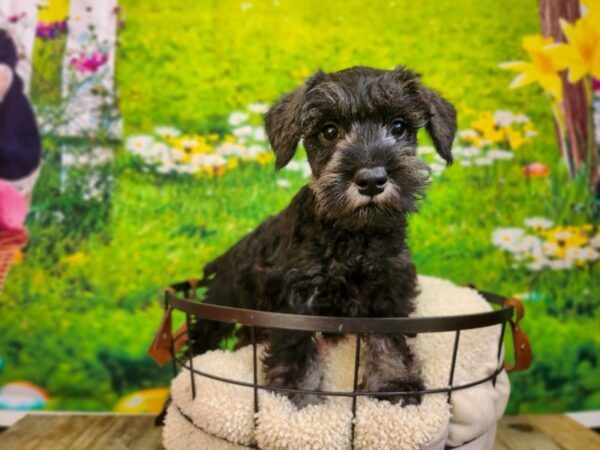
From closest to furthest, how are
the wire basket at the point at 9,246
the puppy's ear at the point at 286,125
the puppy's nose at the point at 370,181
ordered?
the puppy's nose at the point at 370,181
the puppy's ear at the point at 286,125
the wire basket at the point at 9,246

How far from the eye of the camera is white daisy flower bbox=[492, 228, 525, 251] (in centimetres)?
276

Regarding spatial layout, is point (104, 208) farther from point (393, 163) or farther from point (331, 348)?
point (393, 163)

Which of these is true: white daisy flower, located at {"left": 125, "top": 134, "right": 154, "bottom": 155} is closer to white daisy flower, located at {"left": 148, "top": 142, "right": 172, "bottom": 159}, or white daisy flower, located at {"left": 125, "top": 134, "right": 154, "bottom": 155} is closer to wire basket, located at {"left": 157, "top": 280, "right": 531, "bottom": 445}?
white daisy flower, located at {"left": 148, "top": 142, "right": 172, "bottom": 159}

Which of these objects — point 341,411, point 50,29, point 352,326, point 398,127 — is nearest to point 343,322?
point 352,326

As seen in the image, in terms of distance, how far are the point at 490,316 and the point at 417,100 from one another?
0.70 m

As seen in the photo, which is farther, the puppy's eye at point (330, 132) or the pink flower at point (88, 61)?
the pink flower at point (88, 61)

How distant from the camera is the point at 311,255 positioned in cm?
171

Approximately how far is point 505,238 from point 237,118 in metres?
1.36

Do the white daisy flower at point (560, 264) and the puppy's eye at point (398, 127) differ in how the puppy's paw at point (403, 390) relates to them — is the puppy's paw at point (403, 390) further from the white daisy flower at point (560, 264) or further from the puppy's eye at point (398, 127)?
the white daisy flower at point (560, 264)

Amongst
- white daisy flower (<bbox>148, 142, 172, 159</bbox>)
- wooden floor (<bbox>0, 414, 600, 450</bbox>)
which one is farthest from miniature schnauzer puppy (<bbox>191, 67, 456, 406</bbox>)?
white daisy flower (<bbox>148, 142, 172, 159</bbox>)

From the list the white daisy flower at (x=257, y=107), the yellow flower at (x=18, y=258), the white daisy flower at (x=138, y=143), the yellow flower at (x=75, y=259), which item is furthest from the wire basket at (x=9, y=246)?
the white daisy flower at (x=257, y=107)

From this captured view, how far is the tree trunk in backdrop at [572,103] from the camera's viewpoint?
2.76 metres

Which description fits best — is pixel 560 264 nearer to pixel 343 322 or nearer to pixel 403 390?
pixel 403 390

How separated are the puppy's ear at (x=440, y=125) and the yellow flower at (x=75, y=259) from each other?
1663mm
